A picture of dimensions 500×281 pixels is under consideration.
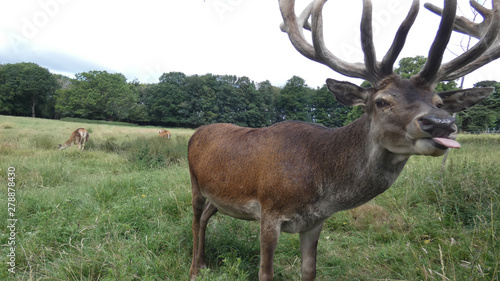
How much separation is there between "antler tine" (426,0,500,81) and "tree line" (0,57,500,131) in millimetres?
12438

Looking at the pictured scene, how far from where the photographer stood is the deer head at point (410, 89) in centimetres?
153

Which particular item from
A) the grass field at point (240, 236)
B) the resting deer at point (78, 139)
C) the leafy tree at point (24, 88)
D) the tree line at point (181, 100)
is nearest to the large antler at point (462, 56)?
the grass field at point (240, 236)

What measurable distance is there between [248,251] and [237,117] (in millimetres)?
18451

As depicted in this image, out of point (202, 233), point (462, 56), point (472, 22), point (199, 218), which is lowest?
point (202, 233)

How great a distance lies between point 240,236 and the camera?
386cm

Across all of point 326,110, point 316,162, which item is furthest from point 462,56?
point 326,110

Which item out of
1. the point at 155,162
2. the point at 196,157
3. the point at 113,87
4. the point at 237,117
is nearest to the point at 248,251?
the point at 196,157

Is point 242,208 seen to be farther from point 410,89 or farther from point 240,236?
point 410,89

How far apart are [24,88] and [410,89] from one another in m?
52.4

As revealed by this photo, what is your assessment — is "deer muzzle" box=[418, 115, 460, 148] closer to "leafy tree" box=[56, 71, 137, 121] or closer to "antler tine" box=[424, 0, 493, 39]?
"antler tine" box=[424, 0, 493, 39]

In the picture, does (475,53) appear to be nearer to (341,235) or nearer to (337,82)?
(337,82)

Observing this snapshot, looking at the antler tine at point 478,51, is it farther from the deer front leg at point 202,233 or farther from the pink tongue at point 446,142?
the deer front leg at point 202,233

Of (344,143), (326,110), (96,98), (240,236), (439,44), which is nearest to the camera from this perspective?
(439,44)

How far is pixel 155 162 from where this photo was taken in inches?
361
